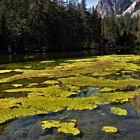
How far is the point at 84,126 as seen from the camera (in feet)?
62.8

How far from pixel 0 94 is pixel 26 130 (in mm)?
10747

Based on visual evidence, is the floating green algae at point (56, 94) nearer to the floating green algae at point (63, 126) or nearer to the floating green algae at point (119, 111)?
the floating green algae at point (119, 111)

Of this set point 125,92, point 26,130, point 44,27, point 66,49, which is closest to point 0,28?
point 44,27

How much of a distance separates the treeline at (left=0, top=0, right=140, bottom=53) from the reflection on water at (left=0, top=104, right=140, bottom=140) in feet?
279

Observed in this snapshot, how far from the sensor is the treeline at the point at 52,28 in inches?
4237

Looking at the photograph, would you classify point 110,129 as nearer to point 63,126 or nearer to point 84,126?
point 84,126

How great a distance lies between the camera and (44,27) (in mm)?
117562

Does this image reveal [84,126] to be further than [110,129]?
Yes

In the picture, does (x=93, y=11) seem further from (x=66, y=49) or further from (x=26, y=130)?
(x=26, y=130)

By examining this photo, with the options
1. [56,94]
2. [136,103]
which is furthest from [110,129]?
[56,94]

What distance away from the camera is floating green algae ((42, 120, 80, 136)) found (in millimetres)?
17938

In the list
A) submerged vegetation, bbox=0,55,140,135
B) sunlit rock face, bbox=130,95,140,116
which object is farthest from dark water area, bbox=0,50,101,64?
sunlit rock face, bbox=130,95,140,116

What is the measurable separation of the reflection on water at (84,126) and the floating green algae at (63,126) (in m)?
0.30

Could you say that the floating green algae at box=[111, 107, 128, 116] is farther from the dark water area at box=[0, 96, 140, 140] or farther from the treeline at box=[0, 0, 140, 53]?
the treeline at box=[0, 0, 140, 53]
